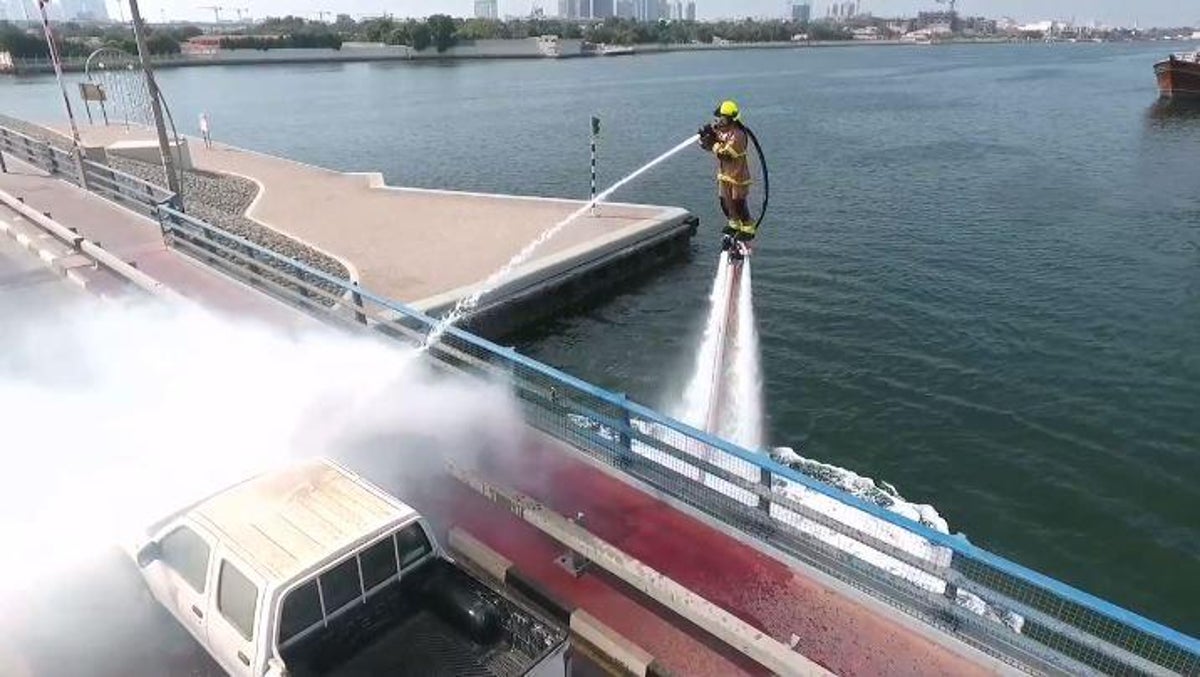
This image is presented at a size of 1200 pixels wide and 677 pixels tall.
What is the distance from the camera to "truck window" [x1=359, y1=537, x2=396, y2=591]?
677cm

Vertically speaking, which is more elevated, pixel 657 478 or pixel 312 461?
pixel 312 461

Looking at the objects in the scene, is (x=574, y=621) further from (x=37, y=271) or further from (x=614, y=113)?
(x=614, y=113)

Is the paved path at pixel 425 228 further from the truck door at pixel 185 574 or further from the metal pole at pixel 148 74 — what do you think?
the truck door at pixel 185 574

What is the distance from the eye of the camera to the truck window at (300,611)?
20.7ft

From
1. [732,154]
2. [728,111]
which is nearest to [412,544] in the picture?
[732,154]

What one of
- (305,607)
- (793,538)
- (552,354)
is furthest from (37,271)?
(793,538)

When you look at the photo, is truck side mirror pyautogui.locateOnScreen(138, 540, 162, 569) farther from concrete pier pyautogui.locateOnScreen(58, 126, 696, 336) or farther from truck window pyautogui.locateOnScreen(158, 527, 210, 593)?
concrete pier pyautogui.locateOnScreen(58, 126, 696, 336)

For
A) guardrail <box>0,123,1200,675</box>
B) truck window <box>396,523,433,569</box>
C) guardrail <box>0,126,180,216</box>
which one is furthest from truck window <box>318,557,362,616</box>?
guardrail <box>0,126,180,216</box>

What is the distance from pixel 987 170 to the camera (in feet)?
147

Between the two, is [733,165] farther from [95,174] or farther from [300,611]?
[95,174]

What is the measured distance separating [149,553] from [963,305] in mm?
24660

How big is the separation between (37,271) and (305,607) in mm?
18829

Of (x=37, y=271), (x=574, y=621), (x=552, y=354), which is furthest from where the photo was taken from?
(x=552, y=354)

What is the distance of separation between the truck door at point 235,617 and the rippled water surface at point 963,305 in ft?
43.6
